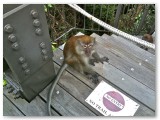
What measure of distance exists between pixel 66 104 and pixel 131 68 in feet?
2.51

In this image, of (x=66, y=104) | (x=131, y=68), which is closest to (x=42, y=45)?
(x=66, y=104)

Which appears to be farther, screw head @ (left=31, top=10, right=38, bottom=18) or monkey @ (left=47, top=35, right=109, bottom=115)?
monkey @ (left=47, top=35, right=109, bottom=115)

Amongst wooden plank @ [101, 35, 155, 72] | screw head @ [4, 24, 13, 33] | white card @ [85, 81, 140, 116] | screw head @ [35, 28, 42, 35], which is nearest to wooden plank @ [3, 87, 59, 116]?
white card @ [85, 81, 140, 116]

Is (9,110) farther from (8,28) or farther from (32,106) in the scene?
(8,28)

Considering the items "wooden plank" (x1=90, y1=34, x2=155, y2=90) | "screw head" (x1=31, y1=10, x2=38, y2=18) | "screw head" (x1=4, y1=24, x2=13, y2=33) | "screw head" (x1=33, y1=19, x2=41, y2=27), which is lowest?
"wooden plank" (x1=90, y1=34, x2=155, y2=90)

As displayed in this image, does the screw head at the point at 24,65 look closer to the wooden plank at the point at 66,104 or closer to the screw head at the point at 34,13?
the screw head at the point at 34,13

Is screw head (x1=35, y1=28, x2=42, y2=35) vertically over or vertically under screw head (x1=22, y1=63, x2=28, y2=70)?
over

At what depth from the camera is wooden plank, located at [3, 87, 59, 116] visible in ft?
6.25

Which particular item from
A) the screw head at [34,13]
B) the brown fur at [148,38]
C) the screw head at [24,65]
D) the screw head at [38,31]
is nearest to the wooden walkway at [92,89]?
the screw head at [24,65]

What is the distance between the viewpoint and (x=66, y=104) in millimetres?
1940

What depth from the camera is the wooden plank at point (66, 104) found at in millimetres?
1900

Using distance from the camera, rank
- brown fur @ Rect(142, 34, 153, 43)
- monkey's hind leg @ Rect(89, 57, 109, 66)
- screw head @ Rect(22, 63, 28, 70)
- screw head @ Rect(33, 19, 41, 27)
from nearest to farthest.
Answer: screw head @ Rect(33, 19, 41, 27)
screw head @ Rect(22, 63, 28, 70)
monkey's hind leg @ Rect(89, 57, 109, 66)
brown fur @ Rect(142, 34, 153, 43)

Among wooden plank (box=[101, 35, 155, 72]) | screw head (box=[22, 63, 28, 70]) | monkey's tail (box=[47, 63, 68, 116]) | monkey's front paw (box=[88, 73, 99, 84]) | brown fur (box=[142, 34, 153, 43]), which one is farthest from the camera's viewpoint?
brown fur (box=[142, 34, 153, 43])

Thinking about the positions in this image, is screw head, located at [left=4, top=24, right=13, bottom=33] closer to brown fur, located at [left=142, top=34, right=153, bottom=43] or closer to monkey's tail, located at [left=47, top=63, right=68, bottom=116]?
monkey's tail, located at [left=47, top=63, right=68, bottom=116]
